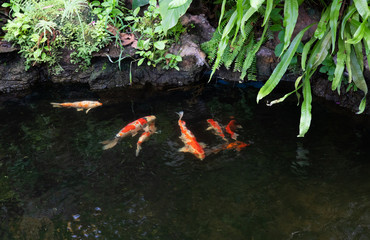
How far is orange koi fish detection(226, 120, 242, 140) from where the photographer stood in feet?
13.1

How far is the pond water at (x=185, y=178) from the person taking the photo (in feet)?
9.40

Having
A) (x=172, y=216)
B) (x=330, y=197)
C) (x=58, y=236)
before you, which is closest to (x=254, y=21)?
(x=330, y=197)

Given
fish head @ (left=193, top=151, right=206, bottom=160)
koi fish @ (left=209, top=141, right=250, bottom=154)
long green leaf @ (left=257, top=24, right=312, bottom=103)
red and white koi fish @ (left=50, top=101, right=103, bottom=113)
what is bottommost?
red and white koi fish @ (left=50, top=101, right=103, bottom=113)

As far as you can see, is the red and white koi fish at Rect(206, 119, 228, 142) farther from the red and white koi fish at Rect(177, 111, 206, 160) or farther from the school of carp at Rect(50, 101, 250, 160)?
the red and white koi fish at Rect(177, 111, 206, 160)

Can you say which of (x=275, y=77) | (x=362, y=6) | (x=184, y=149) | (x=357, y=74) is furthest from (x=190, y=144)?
(x=362, y=6)

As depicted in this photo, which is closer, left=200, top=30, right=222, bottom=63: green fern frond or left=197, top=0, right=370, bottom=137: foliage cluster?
left=197, top=0, right=370, bottom=137: foliage cluster

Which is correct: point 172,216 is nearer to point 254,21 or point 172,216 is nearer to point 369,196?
point 369,196

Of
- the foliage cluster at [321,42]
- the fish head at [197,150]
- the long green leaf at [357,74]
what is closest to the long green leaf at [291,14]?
the foliage cluster at [321,42]

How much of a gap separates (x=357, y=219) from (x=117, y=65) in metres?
4.16

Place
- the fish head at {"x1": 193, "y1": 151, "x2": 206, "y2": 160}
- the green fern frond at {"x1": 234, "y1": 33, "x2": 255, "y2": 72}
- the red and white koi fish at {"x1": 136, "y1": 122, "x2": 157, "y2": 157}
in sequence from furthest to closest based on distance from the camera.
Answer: the green fern frond at {"x1": 234, "y1": 33, "x2": 255, "y2": 72}, the red and white koi fish at {"x1": 136, "y1": 122, "x2": 157, "y2": 157}, the fish head at {"x1": 193, "y1": 151, "x2": 206, "y2": 160}

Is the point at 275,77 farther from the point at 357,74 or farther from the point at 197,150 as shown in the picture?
the point at 197,150

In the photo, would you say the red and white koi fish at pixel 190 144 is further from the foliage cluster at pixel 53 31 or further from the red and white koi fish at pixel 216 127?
the foliage cluster at pixel 53 31

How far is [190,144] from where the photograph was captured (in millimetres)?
3771

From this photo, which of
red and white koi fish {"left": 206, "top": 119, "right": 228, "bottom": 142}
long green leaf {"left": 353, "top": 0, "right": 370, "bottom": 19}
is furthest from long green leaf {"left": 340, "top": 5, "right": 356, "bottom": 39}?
red and white koi fish {"left": 206, "top": 119, "right": 228, "bottom": 142}
